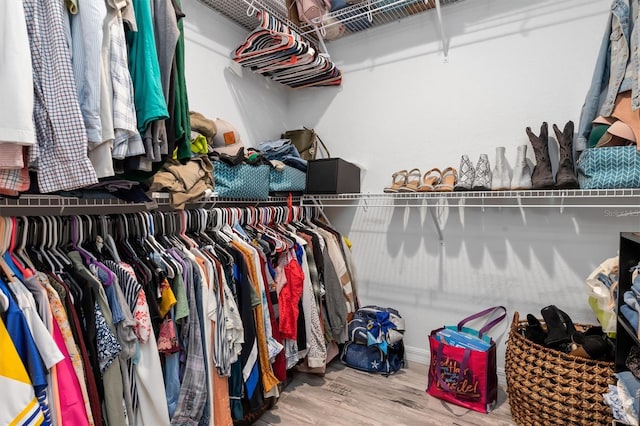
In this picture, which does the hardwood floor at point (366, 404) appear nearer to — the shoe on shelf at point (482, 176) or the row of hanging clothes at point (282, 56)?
the shoe on shelf at point (482, 176)

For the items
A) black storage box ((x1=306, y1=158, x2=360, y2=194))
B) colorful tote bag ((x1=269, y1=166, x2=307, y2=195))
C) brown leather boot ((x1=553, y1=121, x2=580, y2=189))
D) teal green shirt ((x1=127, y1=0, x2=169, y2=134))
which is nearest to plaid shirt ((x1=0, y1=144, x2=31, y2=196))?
teal green shirt ((x1=127, y1=0, x2=169, y2=134))

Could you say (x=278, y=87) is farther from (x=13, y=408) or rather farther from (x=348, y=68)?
(x=13, y=408)

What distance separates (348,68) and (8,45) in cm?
207

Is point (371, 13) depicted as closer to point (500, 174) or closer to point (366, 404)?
point (500, 174)

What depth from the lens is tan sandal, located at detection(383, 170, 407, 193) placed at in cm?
210

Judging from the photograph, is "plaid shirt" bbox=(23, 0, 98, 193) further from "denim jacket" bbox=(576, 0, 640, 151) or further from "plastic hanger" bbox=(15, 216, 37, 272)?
"denim jacket" bbox=(576, 0, 640, 151)

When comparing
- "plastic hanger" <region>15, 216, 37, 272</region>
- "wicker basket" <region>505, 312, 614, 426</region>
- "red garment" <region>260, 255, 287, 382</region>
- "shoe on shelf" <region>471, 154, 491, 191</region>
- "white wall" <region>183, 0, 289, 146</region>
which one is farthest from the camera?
"white wall" <region>183, 0, 289, 146</region>

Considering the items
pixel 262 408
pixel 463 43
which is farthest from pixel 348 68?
pixel 262 408

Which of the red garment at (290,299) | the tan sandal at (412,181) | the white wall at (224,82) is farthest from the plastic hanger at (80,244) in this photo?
the tan sandal at (412,181)

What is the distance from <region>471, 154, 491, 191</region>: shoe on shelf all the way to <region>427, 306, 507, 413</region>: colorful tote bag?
0.77 meters

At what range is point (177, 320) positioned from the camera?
135cm

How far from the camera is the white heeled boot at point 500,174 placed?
182 cm

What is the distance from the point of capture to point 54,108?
882 millimetres

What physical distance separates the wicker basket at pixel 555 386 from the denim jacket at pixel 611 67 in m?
0.98
